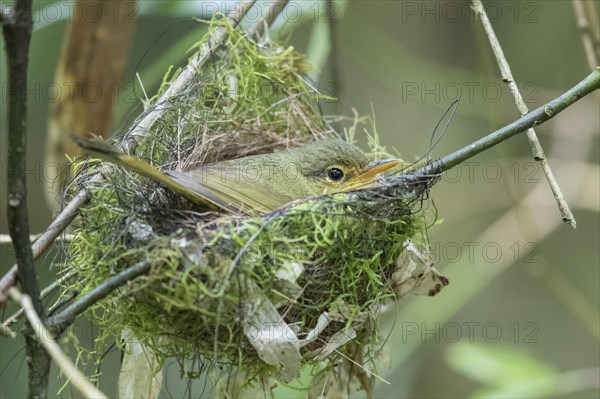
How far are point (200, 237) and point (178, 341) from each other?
0.46 meters

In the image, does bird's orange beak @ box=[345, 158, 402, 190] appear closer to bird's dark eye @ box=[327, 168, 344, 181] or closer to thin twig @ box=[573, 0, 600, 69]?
bird's dark eye @ box=[327, 168, 344, 181]

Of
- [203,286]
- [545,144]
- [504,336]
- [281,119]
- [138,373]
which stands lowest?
[138,373]

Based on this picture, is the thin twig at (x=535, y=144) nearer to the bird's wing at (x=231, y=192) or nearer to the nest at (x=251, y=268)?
the nest at (x=251, y=268)

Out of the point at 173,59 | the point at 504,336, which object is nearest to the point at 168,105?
the point at 173,59

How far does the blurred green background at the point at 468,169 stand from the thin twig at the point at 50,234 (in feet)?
7.01

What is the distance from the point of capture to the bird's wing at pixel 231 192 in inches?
133

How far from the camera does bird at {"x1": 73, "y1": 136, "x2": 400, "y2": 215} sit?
132 inches

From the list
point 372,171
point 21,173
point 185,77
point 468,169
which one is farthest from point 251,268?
point 468,169

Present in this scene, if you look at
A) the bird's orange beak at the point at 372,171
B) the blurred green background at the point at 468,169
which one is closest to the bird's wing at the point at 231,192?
the bird's orange beak at the point at 372,171

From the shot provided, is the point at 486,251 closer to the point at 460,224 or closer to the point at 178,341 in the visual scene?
the point at 460,224

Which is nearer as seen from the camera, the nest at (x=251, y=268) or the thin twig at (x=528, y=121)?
the thin twig at (x=528, y=121)

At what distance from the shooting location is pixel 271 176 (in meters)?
3.89

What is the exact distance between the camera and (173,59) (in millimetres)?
4547

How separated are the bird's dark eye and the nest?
0.81 m
